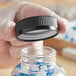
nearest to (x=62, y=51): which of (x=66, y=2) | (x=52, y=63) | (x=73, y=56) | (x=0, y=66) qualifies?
(x=73, y=56)

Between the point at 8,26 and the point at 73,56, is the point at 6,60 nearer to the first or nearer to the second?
the point at 8,26

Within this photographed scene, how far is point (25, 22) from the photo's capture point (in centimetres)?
36

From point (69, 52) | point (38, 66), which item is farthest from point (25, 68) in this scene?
point (69, 52)

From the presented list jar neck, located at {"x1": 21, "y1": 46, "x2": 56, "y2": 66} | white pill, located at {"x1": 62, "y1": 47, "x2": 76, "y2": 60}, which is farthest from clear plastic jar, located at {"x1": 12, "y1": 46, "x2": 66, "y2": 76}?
white pill, located at {"x1": 62, "y1": 47, "x2": 76, "y2": 60}

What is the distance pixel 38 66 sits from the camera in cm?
44

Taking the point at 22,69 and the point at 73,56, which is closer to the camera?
the point at 22,69

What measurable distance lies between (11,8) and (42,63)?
15 centimetres

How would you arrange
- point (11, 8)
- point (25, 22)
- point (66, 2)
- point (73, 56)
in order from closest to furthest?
point (25, 22)
point (11, 8)
point (73, 56)
point (66, 2)

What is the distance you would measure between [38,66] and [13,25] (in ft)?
0.32

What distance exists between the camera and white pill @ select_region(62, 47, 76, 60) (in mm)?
836

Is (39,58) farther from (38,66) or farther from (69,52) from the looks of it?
(69,52)

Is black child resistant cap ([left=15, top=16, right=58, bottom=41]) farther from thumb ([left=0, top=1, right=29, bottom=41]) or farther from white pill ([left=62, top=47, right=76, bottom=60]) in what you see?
white pill ([left=62, top=47, right=76, bottom=60])

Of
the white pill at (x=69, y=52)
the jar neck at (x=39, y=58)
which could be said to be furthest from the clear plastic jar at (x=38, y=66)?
the white pill at (x=69, y=52)

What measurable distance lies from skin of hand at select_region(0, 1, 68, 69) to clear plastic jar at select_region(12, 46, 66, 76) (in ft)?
0.17
